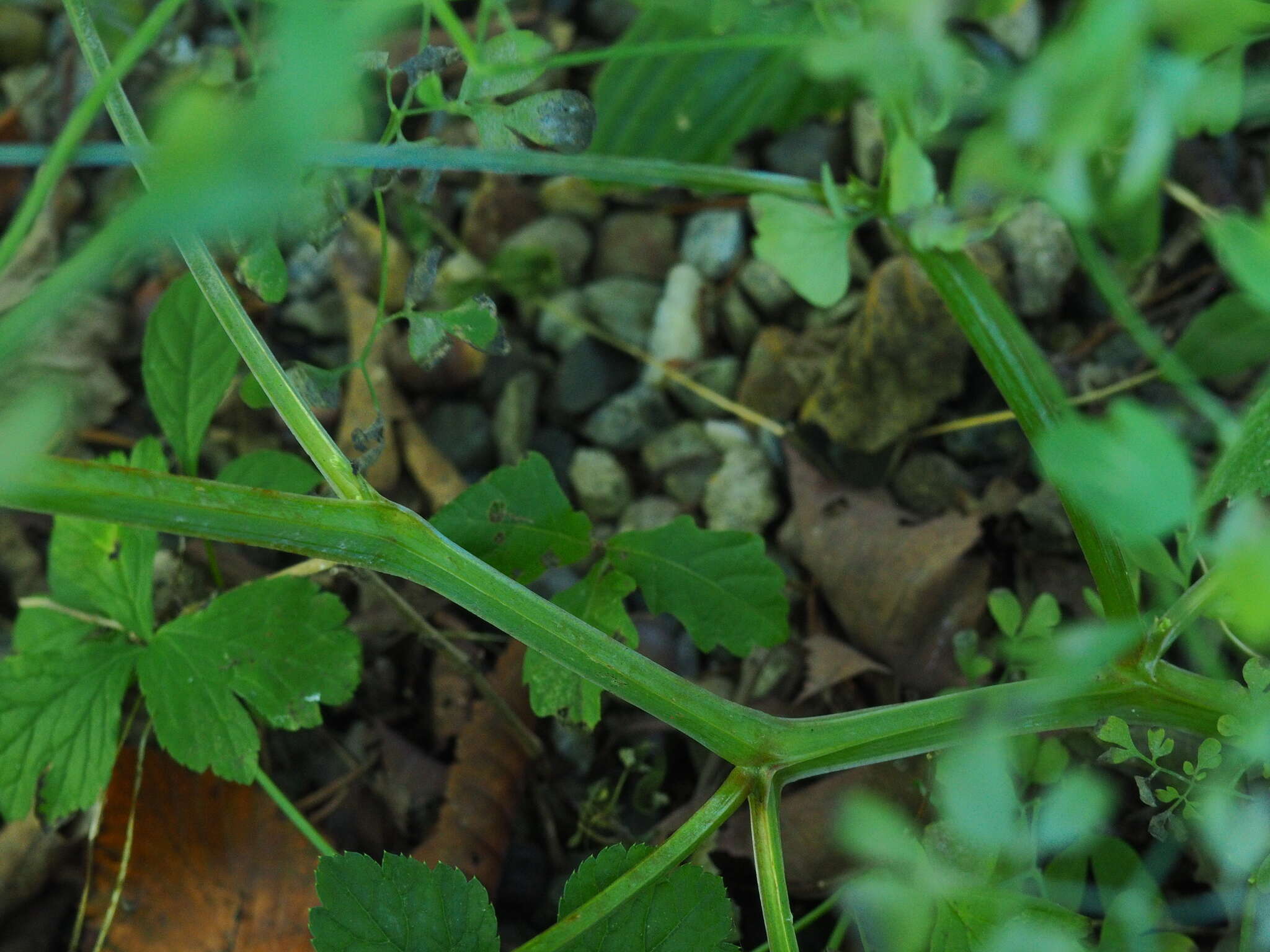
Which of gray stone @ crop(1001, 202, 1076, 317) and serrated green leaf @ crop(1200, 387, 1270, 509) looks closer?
serrated green leaf @ crop(1200, 387, 1270, 509)

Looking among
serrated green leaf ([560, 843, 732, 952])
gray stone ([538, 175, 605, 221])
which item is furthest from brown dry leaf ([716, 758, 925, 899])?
gray stone ([538, 175, 605, 221])

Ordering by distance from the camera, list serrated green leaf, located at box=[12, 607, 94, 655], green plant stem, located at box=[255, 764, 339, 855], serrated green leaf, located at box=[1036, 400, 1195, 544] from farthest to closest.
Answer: serrated green leaf, located at box=[12, 607, 94, 655] → green plant stem, located at box=[255, 764, 339, 855] → serrated green leaf, located at box=[1036, 400, 1195, 544]

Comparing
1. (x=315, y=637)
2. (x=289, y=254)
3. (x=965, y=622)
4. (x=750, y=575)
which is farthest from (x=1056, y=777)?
(x=289, y=254)

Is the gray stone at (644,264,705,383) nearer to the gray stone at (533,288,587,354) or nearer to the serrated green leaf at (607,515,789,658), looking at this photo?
the gray stone at (533,288,587,354)

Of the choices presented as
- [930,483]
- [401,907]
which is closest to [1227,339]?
[930,483]

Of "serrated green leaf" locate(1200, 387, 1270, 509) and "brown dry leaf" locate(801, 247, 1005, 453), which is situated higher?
"serrated green leaf" locate(1200, 387, 1270, 509)

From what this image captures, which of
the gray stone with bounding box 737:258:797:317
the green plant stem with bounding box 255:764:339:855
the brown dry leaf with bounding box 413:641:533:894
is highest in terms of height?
the gray stone with bounding box 737:258:797:317
